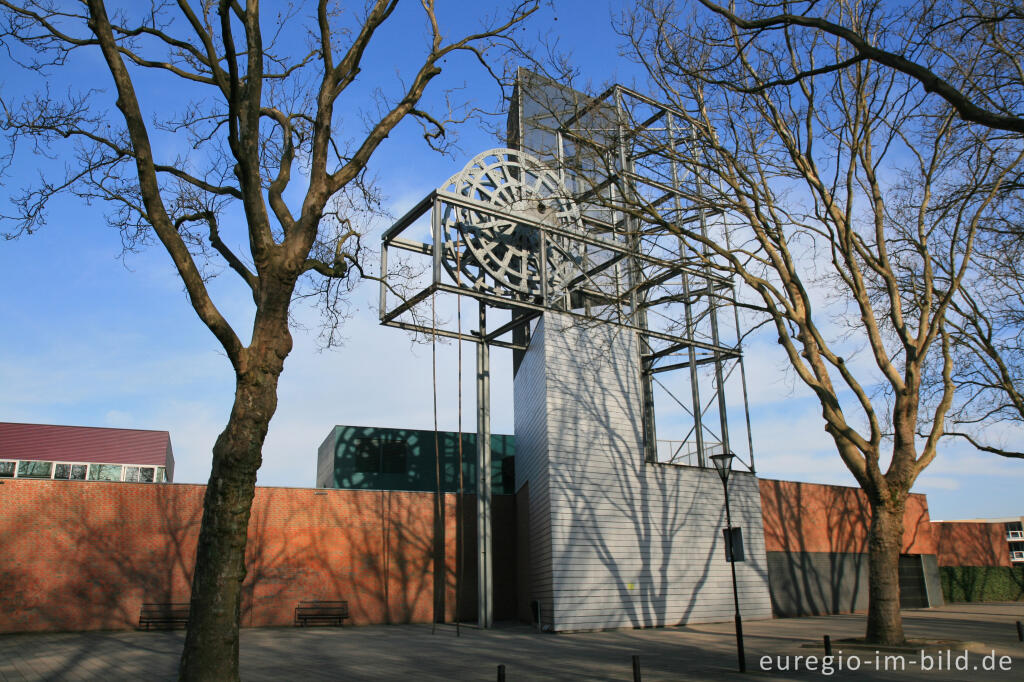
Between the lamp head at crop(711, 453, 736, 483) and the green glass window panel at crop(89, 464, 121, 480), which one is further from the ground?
the green glass window panel at crop(89, 464, 121, 480)

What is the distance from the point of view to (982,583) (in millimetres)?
32844

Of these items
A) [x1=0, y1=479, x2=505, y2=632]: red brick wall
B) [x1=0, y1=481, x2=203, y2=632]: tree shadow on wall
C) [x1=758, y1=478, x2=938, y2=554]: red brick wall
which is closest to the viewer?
[x1=0, y1=481, x2=203, y2=632]: tree shadow on wall

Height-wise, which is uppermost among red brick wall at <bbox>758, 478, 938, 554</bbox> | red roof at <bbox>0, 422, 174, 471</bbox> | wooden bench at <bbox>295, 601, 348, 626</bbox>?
red roof at <bbox>0, 422, 174, 471</bbox>

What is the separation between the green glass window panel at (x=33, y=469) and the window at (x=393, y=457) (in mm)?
16345

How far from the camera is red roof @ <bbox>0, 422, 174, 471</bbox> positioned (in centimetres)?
3391

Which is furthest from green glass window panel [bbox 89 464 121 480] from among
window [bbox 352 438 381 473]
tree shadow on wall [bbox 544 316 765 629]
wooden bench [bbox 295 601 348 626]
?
tree shadow on wall [bbox 544 316 765 629]

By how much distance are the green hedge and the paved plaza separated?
1319 cm

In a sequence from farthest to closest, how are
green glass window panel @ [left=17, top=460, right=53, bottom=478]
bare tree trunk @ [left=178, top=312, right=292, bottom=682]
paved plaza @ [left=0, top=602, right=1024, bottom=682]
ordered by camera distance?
1. green glass window panel @ [left=17, top=460, right=53, bottom=478]
2. paved plaza @ [left=0, top=602, right=1024, bottom=682]
3. bare tree trunk @ [left=178, top=312, right=292, bottom=682]

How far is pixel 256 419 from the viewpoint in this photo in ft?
25.0

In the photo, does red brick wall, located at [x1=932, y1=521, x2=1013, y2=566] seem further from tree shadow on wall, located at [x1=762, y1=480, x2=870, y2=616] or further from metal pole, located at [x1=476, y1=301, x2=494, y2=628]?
metal pole, located at [x1=476, y1=301, x2=494, y2=628]

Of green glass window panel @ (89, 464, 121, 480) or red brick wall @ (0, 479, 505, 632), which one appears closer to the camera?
red brick wall @ (0, 479, 505, 632)

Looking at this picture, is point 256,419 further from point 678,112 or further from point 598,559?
point 598,559

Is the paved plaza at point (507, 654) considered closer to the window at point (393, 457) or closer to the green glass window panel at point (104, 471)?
the window at point (393, 457)

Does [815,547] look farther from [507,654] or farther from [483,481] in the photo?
[507,654]
